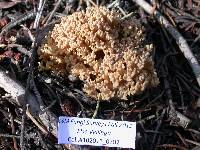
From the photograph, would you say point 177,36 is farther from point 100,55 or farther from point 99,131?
point 99,131

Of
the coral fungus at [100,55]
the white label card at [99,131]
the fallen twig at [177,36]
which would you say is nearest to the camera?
the white label card at [99,131]

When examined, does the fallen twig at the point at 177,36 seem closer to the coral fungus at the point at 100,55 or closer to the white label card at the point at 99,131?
the coral fungus at the point at 100,55

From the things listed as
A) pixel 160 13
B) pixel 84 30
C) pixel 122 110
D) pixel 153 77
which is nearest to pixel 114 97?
pixel 122 110

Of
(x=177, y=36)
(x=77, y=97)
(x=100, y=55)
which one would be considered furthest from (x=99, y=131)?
(x=177, y=36)

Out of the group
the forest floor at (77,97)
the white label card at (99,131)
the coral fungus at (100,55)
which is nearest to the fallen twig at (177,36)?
the forest floor at (77,97)

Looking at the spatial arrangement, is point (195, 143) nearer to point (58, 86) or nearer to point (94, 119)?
point (94, 119)

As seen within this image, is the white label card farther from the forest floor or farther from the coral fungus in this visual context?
the coral fungus
